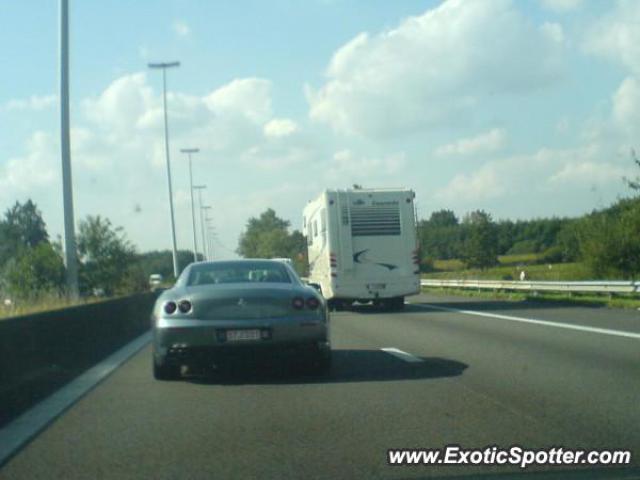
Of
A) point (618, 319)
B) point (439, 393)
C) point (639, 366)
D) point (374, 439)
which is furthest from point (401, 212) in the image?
point (374, 439)

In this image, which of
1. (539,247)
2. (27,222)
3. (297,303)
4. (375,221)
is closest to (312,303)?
(297,303)

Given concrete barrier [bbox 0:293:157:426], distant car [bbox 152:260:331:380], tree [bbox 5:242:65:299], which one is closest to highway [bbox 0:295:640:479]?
distant car [bbox 152:260:331:380]

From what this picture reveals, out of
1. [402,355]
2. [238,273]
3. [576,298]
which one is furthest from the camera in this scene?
[576,298]

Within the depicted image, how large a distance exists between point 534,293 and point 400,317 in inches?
497

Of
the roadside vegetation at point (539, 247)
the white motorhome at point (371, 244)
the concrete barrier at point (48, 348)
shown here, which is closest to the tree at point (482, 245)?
the roadside vegetation at point (539, 247)

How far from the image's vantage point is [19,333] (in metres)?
11.1

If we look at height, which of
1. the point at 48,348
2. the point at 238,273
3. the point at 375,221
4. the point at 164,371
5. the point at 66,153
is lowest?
the point at 164,371

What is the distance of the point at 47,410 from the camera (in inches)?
376

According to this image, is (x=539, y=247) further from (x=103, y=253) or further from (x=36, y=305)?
(x=36, y=305)

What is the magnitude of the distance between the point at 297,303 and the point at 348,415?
8.93 ft

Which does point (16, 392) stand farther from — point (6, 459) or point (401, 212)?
point (401, 212)

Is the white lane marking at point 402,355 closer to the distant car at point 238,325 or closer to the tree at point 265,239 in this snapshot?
the distant car at point 238,325

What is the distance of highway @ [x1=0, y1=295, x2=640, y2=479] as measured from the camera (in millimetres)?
6820

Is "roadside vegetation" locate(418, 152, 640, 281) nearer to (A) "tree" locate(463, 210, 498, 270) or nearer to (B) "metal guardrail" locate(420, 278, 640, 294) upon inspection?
(A) "tree" locate(463, 210, 498, 270)
